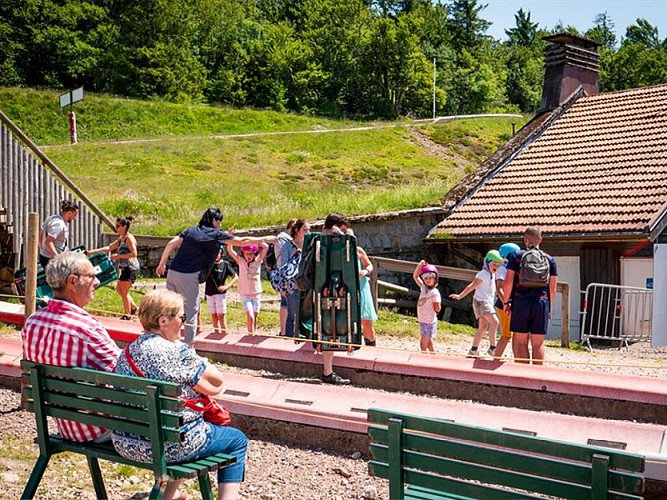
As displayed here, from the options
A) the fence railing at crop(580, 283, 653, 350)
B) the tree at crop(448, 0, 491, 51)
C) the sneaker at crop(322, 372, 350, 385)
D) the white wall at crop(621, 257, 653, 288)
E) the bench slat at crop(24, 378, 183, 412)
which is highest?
the tree at crop(448, 0, 491, 51)

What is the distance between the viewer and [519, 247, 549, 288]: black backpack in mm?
9102

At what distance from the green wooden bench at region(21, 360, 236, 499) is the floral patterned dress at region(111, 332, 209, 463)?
62 mm

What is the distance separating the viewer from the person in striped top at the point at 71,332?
5.20 meters

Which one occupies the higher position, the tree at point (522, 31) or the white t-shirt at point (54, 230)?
the tree at point (522, 31)

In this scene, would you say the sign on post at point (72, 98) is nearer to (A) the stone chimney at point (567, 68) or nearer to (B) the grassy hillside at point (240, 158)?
(B) the grassy hillside at point (240, 158)

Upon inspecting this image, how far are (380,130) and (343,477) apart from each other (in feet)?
156

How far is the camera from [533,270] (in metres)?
9.09

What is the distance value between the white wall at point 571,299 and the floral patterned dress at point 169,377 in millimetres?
13903

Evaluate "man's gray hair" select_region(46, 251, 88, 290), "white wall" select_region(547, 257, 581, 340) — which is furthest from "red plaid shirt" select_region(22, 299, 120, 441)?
"white wall" select_region(547, 257, 581, 340)

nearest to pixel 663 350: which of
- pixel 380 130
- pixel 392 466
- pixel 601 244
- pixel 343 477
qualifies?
pixel 601 244

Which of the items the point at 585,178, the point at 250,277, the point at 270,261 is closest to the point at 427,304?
the point at 270,261

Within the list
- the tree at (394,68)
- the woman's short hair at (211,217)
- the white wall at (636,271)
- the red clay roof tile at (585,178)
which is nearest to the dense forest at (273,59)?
the tree at (394,68)

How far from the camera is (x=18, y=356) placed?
31.2 ft

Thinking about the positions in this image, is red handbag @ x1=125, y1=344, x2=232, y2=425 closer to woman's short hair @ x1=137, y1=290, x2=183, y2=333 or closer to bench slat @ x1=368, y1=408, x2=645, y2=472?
woman's short hair @ x1=137, y1=290, x2=183, y2=333
